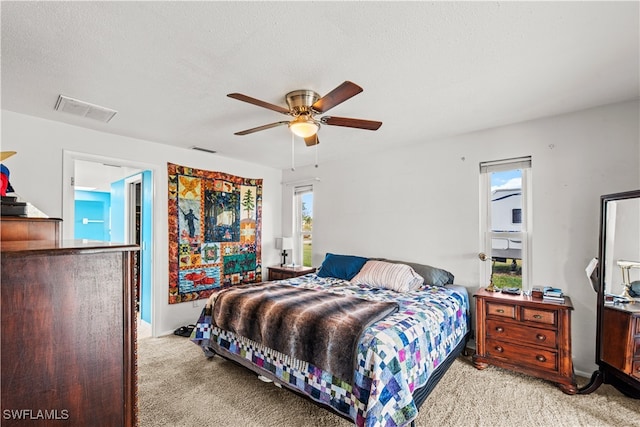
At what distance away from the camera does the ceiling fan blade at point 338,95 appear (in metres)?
1.71

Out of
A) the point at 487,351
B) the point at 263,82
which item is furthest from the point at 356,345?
the point at 263,82

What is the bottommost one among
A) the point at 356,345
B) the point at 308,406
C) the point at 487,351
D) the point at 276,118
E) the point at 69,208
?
the point at 308,406

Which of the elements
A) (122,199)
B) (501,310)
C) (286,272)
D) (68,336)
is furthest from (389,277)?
(122,199)

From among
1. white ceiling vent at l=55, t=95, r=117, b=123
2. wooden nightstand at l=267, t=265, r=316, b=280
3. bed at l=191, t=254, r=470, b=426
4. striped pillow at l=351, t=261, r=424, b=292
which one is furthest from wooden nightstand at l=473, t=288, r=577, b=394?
white ceiling vent at l=55, t=95, r=117, b=123

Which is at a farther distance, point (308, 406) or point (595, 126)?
point (595, 126)

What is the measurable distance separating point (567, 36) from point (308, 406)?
9.32ft

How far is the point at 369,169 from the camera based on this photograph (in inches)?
163

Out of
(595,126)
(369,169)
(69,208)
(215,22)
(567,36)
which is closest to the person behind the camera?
(215,22)

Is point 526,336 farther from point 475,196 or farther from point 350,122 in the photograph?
point 350,122

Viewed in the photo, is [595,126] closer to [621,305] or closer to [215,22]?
[621,305]

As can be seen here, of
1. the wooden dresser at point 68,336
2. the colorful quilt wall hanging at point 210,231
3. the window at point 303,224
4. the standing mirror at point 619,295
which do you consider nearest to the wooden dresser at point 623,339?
the standing mirror at point 619,295

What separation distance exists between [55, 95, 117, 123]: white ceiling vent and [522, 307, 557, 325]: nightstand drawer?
3.97 m

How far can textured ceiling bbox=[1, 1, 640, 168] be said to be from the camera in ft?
4.77

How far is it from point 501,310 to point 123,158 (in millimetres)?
4188
